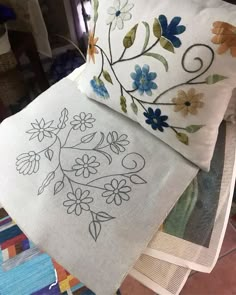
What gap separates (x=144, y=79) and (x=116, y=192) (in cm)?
24

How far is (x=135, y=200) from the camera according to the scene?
1.88 feet

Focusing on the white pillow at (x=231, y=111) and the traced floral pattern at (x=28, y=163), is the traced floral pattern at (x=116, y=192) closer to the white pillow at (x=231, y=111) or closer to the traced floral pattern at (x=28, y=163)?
the traced floral pattern at (x=28, y=163)

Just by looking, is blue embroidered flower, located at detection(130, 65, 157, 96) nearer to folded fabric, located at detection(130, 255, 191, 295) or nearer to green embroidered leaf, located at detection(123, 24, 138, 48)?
green embroidered leaf, located at detection(123, 24, 138, 48)

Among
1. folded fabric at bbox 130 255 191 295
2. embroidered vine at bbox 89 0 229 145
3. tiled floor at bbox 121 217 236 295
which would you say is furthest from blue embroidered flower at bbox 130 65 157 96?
tiled floor at bbox 121 217 236 295

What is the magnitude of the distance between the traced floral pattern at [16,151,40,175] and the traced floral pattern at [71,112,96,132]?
0.40ft

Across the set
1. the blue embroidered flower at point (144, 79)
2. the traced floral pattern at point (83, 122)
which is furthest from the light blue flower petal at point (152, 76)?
the traced floral pattern at point (83, 122)

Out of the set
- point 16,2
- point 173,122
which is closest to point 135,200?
point 173,122

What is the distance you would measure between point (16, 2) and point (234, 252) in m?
1.23

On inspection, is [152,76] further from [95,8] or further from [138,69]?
[95,8]

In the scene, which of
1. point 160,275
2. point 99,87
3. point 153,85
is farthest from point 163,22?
point 160,275

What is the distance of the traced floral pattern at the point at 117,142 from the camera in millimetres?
653

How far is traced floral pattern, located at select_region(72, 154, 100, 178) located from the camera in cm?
62

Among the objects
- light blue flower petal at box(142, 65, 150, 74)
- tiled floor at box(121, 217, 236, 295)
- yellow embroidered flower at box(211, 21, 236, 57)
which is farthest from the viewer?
tiled floor at box(121, 217, 236, 295)

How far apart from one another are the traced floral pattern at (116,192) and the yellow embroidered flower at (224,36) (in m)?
0.31
